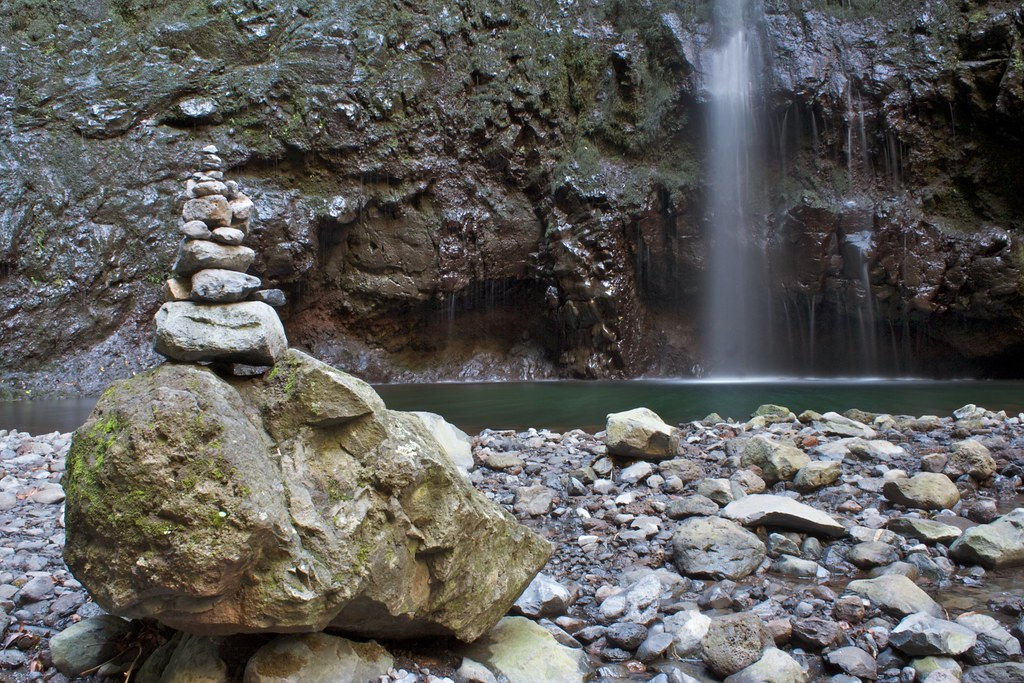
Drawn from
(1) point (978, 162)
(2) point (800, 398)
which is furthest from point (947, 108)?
(2) point (800, 398)

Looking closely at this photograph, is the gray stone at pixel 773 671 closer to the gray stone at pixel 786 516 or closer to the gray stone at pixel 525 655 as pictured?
the gray stone at pixel 525 655

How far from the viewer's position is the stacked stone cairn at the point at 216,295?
2662 millimetres

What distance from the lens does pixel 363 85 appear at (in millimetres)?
16438

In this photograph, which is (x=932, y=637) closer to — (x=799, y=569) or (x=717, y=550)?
(x=799, y=569)

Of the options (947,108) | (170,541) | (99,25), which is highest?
(99,25)

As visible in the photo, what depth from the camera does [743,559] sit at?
13.3ft

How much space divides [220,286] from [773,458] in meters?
4.53

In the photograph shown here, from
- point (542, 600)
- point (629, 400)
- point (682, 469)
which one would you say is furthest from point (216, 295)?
point (629, 400)

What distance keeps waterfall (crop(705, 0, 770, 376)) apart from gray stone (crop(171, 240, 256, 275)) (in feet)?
53.7

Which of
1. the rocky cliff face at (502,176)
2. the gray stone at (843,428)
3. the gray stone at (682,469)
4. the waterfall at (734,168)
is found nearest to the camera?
the gray stone at (682,469)

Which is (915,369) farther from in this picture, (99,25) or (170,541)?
(99,25)

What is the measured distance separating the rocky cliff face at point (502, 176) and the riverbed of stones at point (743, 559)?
9.75m

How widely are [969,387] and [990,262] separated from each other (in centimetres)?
350

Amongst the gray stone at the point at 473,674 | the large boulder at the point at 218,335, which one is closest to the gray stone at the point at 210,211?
the large boulder at the point at 218,335
